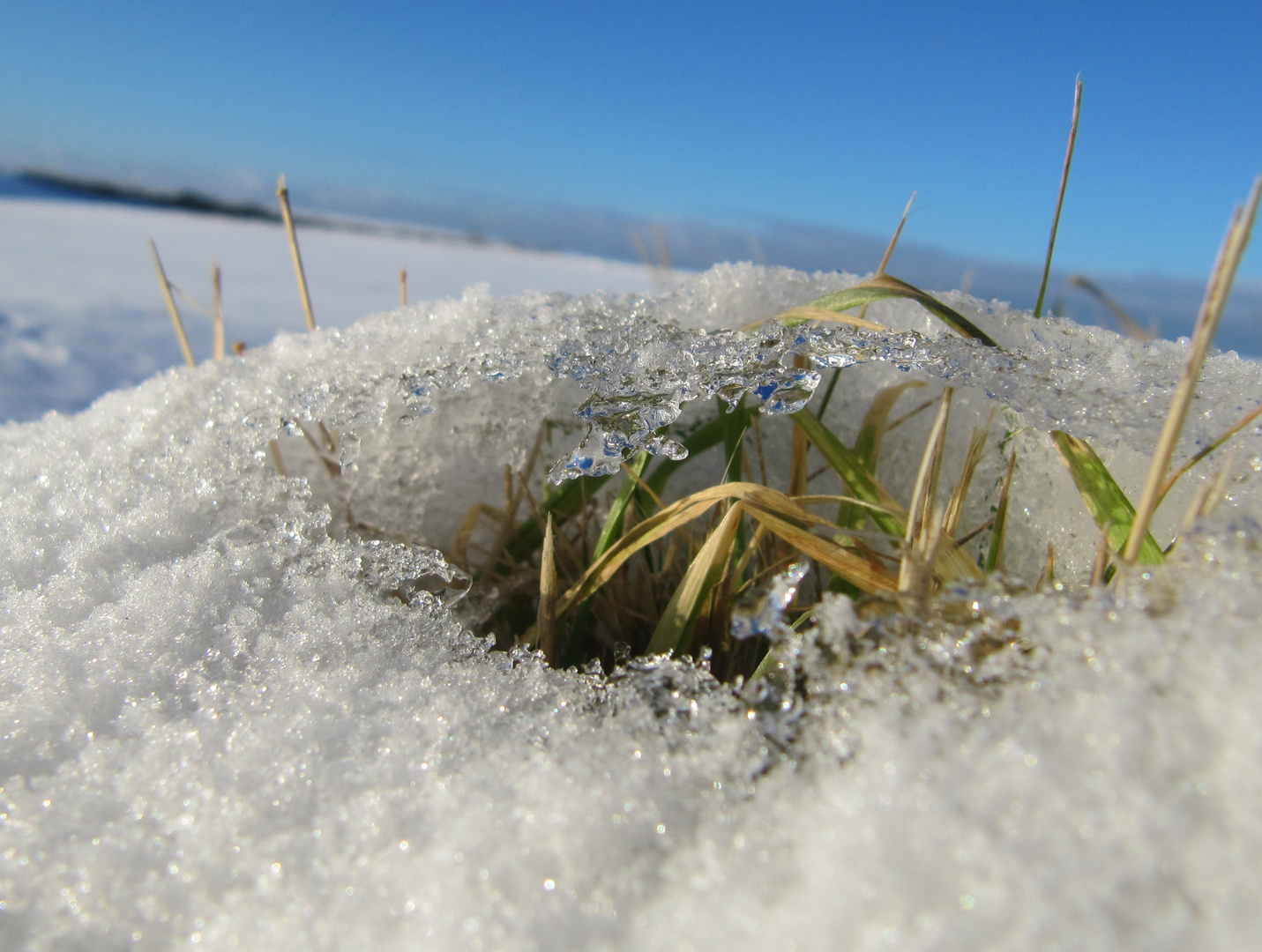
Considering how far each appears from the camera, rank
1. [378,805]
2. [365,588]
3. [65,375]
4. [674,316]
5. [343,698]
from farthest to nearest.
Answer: [65,375], [674,316], [365,588], [343,698], [378,805]

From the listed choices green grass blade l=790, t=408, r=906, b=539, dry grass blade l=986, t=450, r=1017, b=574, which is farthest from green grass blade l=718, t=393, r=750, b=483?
dry grass blade l=986, t=450, r=1017, b=574

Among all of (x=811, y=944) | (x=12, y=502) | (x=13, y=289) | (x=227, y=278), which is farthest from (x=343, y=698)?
(x=227, y=278)

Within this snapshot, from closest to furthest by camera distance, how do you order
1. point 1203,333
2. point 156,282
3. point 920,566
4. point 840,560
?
point 1203,333
point 920,566
point 840,560
point 156,282

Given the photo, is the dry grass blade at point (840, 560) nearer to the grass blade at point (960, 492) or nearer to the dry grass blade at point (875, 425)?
the grass blade at point (960, 492)

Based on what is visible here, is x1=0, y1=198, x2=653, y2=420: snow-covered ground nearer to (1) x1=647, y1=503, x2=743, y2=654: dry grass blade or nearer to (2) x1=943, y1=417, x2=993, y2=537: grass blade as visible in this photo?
(1) x1=647, y1=503, x2=743, y2=654: dry grass blade

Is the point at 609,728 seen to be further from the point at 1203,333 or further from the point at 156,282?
the point at 156,282

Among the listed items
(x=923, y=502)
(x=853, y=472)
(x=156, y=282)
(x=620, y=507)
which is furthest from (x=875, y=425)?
(x=156, y=282)

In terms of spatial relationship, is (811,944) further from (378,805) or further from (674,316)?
(674,316)
